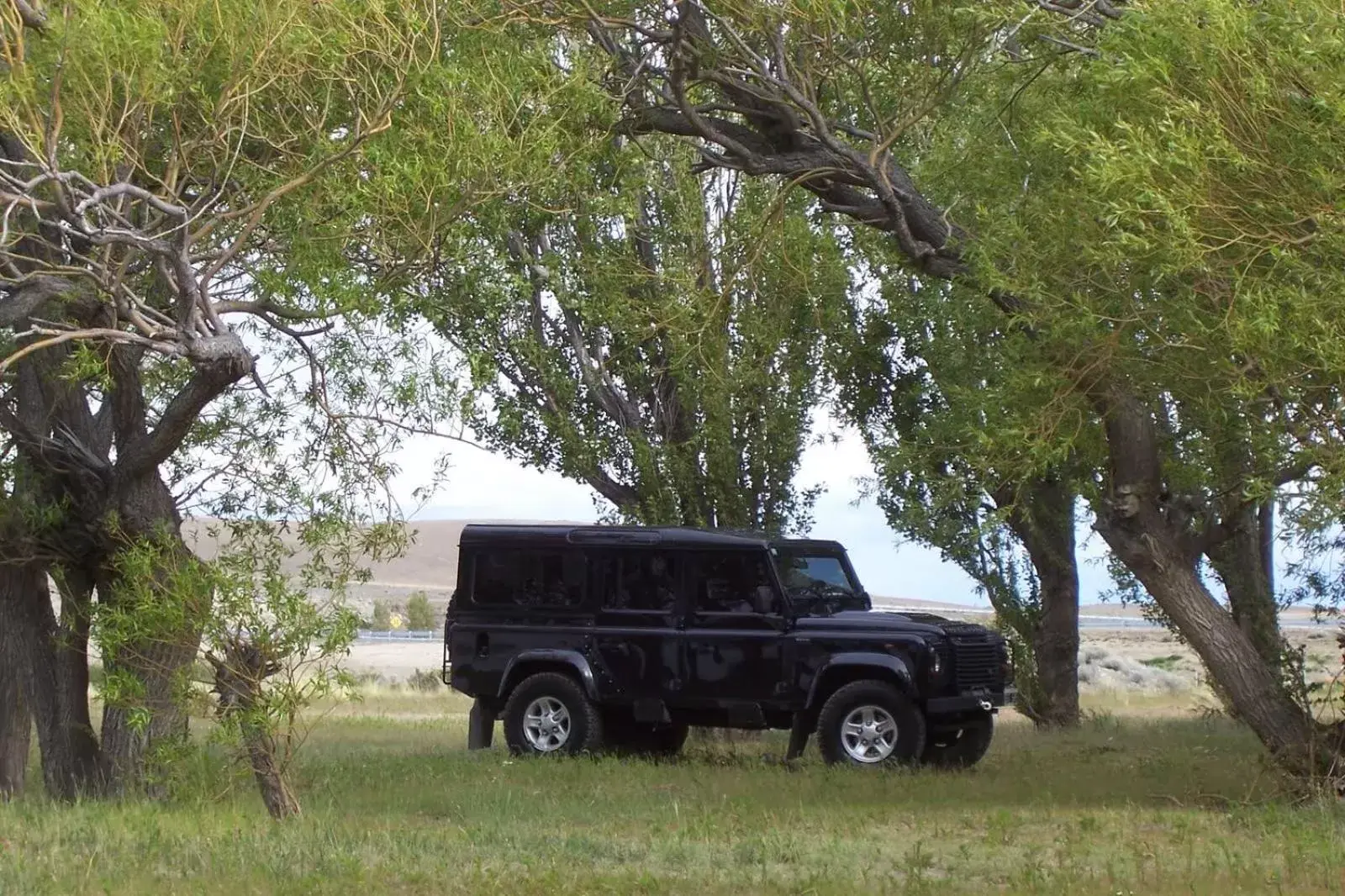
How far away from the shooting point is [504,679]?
714 inches

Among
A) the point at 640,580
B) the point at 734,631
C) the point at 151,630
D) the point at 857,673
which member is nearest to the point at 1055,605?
the point at 857,673

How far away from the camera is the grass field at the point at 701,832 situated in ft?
31.8

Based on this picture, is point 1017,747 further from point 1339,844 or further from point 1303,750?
point 1339,844

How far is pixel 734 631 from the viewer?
17.4m

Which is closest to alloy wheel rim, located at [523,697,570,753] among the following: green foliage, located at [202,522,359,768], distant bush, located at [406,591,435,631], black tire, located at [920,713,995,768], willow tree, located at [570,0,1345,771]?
black tire, located at [920,713,995,768]

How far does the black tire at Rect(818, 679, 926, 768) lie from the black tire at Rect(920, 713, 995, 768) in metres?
0.88

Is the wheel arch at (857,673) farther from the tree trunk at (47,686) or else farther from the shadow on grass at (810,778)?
the tree trunk at (47,686)

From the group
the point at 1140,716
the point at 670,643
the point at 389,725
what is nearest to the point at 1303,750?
the point at 670,643

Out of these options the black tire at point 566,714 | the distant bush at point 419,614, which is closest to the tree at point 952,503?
the black tire at point 566,714

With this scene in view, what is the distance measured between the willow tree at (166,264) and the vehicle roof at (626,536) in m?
3.10

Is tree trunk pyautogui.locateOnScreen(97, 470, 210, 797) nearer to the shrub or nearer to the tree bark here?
the tree bark

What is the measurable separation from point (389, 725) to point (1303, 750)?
15672 millimetres

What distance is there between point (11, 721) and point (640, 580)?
6.81m

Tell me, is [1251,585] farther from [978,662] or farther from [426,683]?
[426,683]
